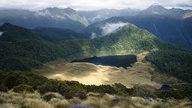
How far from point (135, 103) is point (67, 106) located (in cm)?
919

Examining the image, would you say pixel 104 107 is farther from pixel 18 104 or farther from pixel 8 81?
pixel 8 81

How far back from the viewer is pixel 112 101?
1341 inches

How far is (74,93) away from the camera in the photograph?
38.0 metres

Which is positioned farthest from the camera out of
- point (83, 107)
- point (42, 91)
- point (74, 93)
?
point (42, 91)

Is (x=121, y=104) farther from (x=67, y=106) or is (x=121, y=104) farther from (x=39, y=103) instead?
(x=39, y=103)

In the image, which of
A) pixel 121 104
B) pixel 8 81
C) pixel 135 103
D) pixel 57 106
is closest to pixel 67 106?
pixel 57 106

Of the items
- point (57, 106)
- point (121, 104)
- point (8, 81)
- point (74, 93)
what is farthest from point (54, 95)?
point (8, 81)

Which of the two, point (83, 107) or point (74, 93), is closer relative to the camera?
point (83, 107)

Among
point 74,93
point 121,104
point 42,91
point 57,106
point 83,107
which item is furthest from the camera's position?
point 42,91

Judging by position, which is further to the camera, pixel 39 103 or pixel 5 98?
pixel 5 98

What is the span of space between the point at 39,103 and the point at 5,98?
5738mm

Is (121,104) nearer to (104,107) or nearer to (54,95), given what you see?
(104,107)

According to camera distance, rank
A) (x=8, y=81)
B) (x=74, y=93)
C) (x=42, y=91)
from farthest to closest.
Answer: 1. (x=8, y=81)
2. (x=42, y=91)
3. (x=74, y=93)

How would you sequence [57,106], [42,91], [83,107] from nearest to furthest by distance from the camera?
[83,107] → [57,106] → [42,91]
